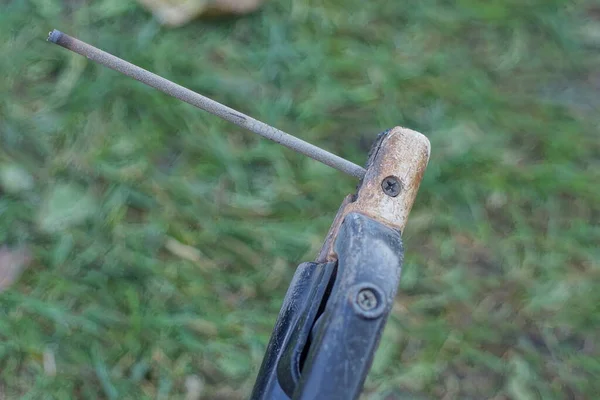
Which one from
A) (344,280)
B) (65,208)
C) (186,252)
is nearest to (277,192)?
(186,252)

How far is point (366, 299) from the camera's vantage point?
2.15 feet

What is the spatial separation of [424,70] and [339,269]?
1.13m

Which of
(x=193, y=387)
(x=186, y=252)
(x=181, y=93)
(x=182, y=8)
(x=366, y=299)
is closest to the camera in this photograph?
(x=366, y=299)

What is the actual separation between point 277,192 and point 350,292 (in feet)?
2.79

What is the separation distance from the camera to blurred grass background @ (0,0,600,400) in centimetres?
131

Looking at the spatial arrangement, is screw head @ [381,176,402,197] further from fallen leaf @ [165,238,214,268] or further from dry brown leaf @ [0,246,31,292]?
dry brown leaf @ [0,246,31,292]

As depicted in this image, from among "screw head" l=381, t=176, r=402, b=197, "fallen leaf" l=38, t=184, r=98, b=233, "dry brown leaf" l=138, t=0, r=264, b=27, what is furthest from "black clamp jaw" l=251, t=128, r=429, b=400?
"dry brown leaf" l=138, t=0, r=264, b=27

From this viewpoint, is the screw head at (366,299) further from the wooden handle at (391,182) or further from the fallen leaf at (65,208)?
the fallen leaf at (65,208)

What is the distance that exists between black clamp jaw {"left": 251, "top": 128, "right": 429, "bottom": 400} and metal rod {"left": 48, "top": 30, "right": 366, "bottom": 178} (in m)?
0.05

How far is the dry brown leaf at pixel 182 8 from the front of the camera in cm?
166

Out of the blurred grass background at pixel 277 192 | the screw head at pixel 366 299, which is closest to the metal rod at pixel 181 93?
the screw head at pixel 366 299

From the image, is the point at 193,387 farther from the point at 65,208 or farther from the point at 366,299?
the point at 366,299

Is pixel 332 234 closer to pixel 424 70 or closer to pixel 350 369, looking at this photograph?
pixel 350 369

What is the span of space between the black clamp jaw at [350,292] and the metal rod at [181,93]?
5 cm
